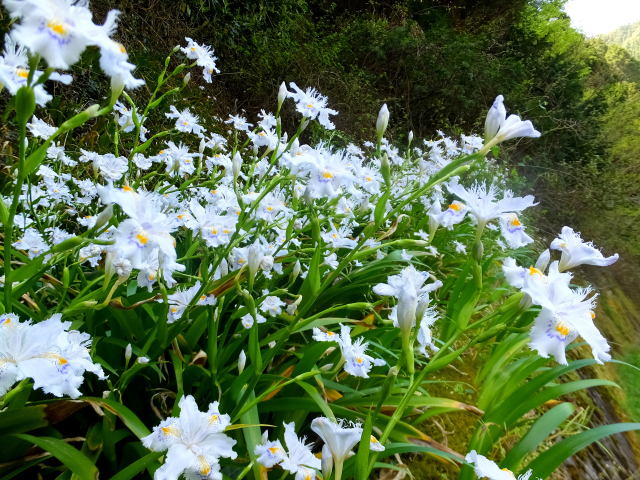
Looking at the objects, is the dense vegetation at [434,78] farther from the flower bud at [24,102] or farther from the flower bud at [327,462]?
the flower bud at [24,102]

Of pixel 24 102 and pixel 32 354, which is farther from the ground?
pixel 24 102

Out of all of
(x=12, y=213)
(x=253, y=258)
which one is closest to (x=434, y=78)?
(x=253, y=258)

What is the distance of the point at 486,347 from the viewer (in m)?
2.79

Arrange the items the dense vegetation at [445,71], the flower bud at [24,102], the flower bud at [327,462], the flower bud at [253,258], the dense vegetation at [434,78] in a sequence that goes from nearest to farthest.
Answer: the flower bud at [24,102] < the flower bud at [327,462] < the flower bud at [253,258] < the dense vegetation at [434,78] < the dense vegetation at [445,71]

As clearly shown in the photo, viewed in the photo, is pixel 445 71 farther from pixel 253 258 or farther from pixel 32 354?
pixel 32 354

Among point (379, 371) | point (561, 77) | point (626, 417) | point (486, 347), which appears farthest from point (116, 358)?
point (561, 77)

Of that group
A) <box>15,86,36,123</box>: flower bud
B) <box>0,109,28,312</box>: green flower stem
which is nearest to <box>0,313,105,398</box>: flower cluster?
<box>0,109,28,312</box>: green flower stem

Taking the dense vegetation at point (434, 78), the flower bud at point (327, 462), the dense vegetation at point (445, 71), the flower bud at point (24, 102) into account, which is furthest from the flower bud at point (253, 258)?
the dense vegetation at point (445, 71)

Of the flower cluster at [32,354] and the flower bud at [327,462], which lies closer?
the flower cluster at [32,354]

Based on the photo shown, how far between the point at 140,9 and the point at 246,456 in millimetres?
5147

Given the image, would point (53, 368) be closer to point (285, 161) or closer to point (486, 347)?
point (285, 161)

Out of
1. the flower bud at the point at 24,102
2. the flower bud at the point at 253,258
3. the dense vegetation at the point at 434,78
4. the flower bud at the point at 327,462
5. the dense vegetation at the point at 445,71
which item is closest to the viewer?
the flower bud at the point at 24,102

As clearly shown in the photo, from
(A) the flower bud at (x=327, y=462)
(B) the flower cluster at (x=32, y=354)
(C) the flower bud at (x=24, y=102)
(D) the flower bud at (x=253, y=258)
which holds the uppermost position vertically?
(C) the flower bud at (x=24, y=102)

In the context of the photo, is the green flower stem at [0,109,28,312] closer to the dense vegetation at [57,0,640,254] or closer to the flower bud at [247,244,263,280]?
the flower bud at [247,244,263,280]
